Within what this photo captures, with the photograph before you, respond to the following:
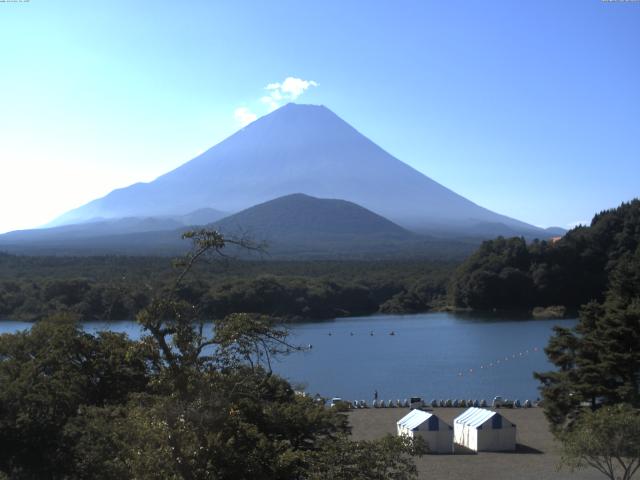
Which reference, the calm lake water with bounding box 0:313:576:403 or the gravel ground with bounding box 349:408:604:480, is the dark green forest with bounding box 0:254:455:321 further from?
the gravel ground with bounding box 349:408:604:480

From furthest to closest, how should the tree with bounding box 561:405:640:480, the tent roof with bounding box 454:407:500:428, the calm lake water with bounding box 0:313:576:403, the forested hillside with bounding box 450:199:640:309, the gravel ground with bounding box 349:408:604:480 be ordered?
the forested hillside with bounding box 450:199:640:309, the calm lake water with bounding box 0:313:576:403, the tent roof with bounding box 454:407:500:428, the gravel ground with bounding box 349:408:604:480, the tree with bounding box 561:405:640:480

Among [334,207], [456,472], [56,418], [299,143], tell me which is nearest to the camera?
[56,418]

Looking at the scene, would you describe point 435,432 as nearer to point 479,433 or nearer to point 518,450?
point 479,433

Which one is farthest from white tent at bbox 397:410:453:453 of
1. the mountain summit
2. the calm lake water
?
the mountain summit

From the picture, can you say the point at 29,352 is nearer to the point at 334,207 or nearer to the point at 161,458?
the point at 161,458

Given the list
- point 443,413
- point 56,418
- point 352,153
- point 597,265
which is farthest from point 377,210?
point 56,418

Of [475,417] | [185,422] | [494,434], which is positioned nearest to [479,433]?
[494,434]

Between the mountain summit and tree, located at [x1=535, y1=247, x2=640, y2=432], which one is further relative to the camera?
the mountain summit
